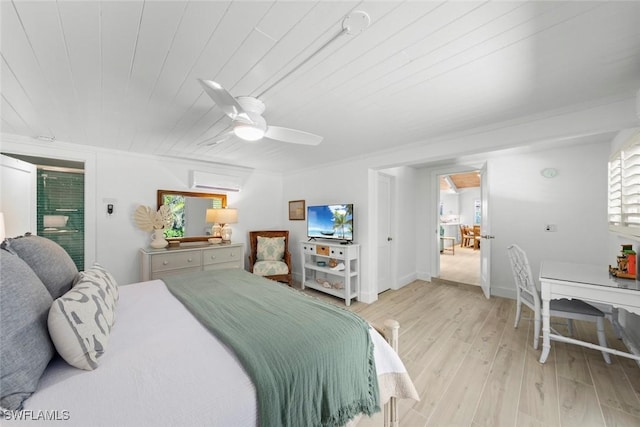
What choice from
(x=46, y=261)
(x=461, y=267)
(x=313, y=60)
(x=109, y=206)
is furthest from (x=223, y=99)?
(x=461, y=267)

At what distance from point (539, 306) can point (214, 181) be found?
4.44 m

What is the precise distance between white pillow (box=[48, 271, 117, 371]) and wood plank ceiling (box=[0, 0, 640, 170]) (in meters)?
1.27

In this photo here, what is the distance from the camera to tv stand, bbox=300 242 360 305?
351cm

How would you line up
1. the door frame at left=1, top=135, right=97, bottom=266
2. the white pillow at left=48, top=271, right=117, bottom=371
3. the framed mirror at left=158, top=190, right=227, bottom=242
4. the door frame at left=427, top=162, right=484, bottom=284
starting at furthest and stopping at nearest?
the door frame at left=427, top=162, right=484, bottom=284, the framed mirror at left=158, top=190, right=227, bottom=242, the door frame at left=1, top=135, right=97, bottom=266, the white pillow at left=48, top=271, right=117, bottom=371

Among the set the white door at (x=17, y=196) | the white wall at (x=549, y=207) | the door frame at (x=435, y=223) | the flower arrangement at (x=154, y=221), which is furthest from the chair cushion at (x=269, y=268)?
the white wall at (x=549, y=207)

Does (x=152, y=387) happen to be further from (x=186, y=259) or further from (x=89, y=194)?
(x=89, y=194)

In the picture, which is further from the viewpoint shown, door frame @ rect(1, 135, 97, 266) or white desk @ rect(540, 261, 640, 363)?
door frame @ rect(1, 135, 97, 266)

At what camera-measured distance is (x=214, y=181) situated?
401 cm

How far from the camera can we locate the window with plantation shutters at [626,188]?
1852 mm

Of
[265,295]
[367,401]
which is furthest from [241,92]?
[367,401]

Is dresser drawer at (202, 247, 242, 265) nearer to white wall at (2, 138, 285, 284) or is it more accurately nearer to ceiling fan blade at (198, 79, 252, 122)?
white wall at (2, 138, 285, 284)

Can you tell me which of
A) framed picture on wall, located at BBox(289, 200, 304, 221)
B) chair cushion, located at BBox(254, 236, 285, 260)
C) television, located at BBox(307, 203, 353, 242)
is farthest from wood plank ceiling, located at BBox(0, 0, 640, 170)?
framed picture on wall, located at BBox(289, 200, 304, 221)

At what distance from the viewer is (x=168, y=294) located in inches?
69.2

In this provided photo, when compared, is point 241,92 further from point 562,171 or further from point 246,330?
point 562,171
